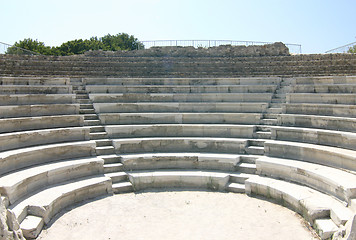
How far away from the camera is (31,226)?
5980 millimetres

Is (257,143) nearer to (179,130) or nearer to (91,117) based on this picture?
(179,130)

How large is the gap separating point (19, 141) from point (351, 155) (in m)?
8.22

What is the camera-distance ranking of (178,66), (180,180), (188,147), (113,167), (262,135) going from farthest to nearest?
(178,66) → (188,147) → (262,135) → (113,167) → (180,180)

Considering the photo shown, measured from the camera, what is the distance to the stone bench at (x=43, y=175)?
6.57 meters

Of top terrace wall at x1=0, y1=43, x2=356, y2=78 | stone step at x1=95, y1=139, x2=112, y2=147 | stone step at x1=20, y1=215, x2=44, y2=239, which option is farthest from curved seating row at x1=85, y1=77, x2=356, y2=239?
stone step at x1=20, y1=215, x2=44, y2=239

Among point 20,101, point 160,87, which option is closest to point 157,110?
point 160,87

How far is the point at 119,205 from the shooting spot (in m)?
7.66

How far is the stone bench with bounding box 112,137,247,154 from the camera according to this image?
962cm

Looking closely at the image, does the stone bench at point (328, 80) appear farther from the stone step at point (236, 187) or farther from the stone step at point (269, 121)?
the stone step at point (236, 187)

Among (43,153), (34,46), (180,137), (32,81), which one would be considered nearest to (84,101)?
(32,81)

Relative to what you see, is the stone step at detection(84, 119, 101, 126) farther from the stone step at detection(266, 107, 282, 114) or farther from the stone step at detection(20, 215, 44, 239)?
the stone step at detection(266, 107, 282, 114)

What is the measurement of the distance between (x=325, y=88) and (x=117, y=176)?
6895 mm

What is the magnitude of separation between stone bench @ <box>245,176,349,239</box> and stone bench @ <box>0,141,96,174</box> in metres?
4.66

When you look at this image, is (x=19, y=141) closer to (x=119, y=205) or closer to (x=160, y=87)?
(x=119, y=205)
